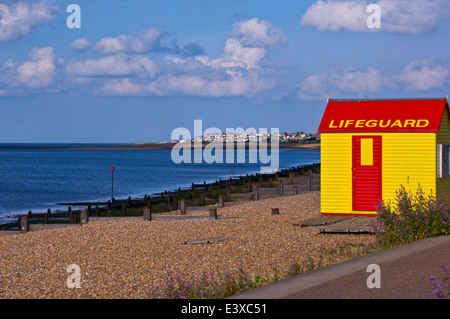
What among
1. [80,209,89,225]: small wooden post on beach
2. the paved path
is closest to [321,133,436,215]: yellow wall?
the paved path

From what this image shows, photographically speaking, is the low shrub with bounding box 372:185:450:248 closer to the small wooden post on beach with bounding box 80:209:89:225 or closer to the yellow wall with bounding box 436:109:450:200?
the yellow wall with bounding box 436:109:450:200

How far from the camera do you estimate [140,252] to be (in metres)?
17.0

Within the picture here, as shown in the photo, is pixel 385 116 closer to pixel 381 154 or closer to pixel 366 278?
pixel 381 154

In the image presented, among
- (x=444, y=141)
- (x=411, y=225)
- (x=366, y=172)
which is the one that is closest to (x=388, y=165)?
(x=366, y=172)

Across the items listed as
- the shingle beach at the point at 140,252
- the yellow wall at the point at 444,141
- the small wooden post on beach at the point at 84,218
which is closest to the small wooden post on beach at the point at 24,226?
the shingle beach at the point at 140,252

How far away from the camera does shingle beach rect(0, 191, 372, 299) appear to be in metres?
13.6

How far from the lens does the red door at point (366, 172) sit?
1978cm

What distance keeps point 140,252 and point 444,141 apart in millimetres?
10697

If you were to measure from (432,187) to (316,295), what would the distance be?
11.6 m

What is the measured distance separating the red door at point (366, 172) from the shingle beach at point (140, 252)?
2.13m

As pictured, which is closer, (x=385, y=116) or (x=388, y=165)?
(x=388, y=165)

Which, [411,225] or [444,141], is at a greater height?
[444,141]

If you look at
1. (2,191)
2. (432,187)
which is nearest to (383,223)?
(432,187)
